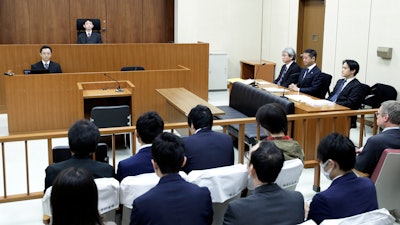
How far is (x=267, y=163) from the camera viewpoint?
2230mm

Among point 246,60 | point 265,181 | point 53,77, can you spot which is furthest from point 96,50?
point 265,181

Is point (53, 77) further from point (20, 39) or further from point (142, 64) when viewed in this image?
point (20, 39)

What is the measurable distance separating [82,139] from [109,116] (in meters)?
2.82

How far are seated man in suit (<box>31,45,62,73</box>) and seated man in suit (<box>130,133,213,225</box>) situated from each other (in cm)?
553

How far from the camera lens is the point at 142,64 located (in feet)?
27.9

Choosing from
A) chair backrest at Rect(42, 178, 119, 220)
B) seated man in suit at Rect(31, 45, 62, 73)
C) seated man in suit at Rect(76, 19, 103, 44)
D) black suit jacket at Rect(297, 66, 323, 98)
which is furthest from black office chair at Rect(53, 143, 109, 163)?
seated man in suit at Rect(76, 19, 103, 44)

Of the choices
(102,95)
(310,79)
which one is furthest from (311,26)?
(102,95)

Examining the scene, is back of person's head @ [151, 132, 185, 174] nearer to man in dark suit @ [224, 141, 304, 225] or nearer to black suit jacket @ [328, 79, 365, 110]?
man in dark suit @ [224, 141, 304, 225]

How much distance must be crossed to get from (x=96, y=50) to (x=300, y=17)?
4.49 metres

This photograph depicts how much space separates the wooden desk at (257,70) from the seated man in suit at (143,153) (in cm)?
763

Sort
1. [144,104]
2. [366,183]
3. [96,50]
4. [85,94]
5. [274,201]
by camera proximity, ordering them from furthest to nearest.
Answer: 1. [96,50]
2. [144,104]
3. [85,94]
4. [366,183]
5. [274,201]

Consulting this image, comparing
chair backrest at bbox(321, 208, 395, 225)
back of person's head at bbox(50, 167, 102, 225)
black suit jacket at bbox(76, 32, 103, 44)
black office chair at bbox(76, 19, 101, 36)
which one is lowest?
chair backrest at bbox(321, 208, 395, 225)

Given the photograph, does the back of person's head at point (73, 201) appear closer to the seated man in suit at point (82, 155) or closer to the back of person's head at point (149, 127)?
the seated man in suit at point (82, 155)

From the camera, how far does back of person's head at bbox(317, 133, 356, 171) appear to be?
252 centimetres
